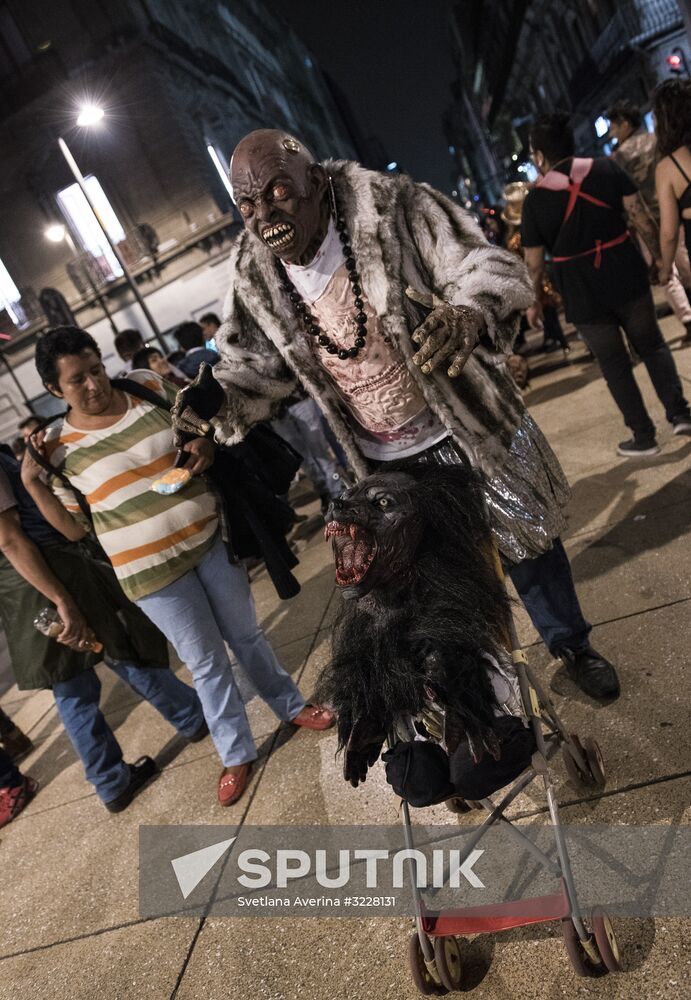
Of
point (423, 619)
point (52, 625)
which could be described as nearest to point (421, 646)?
point (423, 619)

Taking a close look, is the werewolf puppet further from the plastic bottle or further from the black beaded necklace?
the plastic bottle

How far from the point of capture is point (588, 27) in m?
35.7

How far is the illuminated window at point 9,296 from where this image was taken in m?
20.4

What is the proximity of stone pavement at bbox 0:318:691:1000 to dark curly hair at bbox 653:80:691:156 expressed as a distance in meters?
1.82

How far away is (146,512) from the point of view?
265cm

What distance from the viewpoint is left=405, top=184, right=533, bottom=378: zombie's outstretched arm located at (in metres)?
1.68

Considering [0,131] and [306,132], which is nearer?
[0,131]

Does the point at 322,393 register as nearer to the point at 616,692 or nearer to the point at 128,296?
the point at 616,692

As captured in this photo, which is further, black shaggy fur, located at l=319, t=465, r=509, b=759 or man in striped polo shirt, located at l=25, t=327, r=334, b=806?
man in striped polo shirt, located at l=25, t=327, r=334, b=806

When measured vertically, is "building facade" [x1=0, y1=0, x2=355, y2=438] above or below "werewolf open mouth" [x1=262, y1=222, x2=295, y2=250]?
above

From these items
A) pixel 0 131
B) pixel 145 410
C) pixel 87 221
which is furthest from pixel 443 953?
pixel 0 131

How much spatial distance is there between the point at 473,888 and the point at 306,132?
5531cm

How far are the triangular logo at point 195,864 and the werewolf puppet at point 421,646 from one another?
1.33 m

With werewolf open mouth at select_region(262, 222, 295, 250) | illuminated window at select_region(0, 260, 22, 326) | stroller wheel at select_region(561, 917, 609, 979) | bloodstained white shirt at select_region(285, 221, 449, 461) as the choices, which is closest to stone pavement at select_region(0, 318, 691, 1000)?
stroller wheel at select_region(561, 917, 609, 979)
